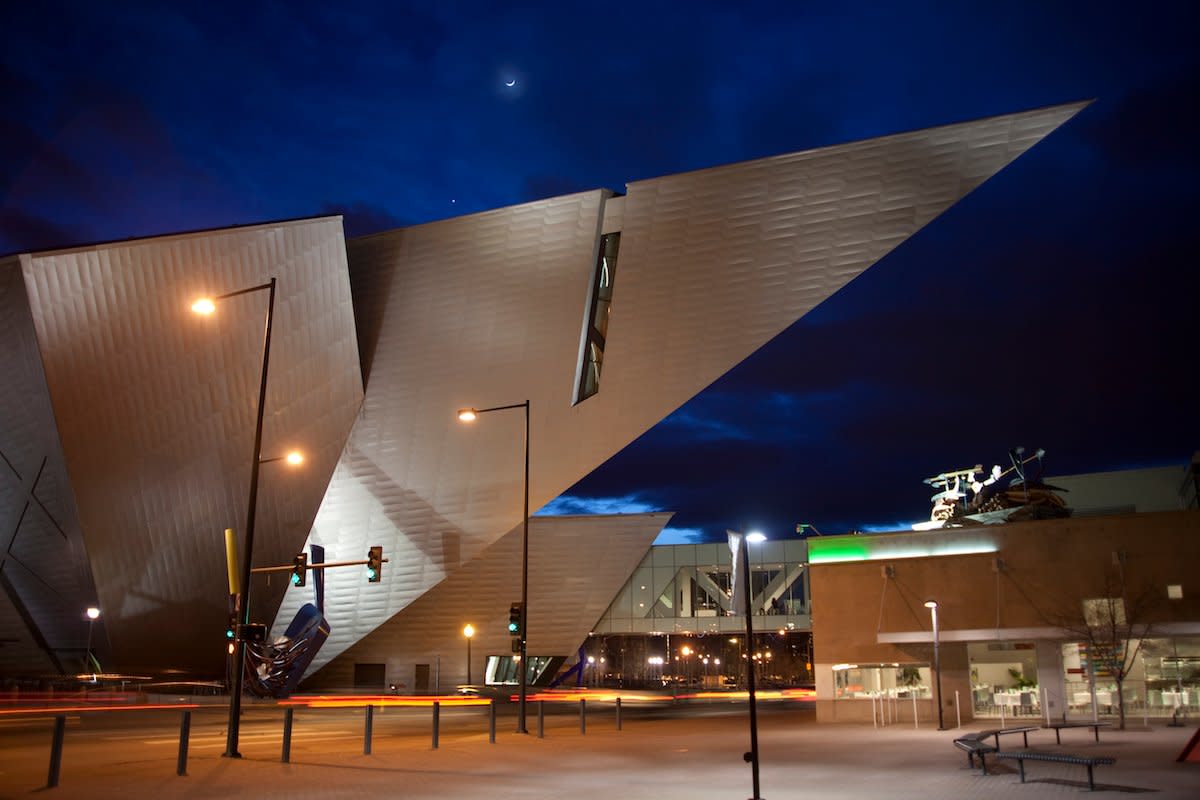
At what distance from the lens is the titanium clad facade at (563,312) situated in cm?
2756

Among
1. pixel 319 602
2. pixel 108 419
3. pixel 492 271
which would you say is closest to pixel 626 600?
pixel 319 602

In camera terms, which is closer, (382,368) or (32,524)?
(32,524)

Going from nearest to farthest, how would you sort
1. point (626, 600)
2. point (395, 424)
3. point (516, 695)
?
point (395, 424), point (516, 695), point (626, 600)

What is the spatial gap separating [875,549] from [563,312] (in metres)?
12.6

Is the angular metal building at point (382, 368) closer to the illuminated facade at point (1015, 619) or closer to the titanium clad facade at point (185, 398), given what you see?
the titanium clad facade at point (185, 398)

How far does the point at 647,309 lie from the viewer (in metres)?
30.7

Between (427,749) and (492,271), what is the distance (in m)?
18.5

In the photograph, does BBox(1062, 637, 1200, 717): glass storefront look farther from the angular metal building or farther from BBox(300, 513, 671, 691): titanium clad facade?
BBox(300, 513, 671, 691): titanium clad facade

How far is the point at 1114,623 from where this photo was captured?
23.0 meters

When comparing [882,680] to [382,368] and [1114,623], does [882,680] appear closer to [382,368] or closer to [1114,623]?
[1114,623]

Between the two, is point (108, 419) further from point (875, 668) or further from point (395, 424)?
point (875, 668)

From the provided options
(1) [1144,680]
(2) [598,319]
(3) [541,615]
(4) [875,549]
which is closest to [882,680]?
(4) [875,549]

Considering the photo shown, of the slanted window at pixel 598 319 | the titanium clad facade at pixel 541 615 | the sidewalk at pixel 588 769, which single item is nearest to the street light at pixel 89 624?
the titanium clad facade at pixel 541 615

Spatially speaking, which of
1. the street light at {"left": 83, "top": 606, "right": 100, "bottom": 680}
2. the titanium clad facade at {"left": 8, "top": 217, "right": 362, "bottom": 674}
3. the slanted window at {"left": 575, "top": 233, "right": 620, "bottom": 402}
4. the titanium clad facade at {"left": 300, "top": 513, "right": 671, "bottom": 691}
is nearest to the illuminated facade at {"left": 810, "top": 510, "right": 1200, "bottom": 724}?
the slanted window at {"left": 575, "top": 233, "right": 620, "bottom": 402}
